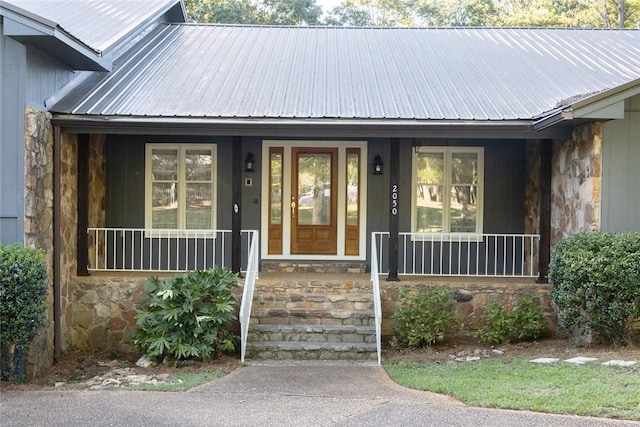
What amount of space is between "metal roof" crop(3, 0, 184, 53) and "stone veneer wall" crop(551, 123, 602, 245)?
20.7 ft

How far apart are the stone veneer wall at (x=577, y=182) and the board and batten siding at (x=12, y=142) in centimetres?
667

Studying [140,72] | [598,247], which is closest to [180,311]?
[140,72]

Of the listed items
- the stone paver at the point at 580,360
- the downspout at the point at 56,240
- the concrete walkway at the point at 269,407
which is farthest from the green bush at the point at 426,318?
the downspout at the point at 56,240

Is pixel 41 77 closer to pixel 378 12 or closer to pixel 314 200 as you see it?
pixel 314 200

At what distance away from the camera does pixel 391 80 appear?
403 inches

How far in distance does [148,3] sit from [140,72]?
4.02m

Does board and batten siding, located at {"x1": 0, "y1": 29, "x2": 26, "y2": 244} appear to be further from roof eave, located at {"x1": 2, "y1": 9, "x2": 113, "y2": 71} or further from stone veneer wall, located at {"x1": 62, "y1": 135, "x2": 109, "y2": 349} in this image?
stone veneer wall, located at {"x1": 62, "y1": 135, "x2": 109, "y2": 349}

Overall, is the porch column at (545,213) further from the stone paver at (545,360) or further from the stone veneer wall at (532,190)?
the stone paver at (545,360)

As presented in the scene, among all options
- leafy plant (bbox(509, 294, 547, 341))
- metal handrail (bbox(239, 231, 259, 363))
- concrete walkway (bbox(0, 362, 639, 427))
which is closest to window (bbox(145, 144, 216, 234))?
metal handrail (bbox(239, 231, 259, 363))

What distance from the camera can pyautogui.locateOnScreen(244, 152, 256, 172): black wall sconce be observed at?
10516 mm

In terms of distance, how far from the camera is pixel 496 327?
27.5 ft

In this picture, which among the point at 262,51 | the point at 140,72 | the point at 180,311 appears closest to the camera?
the point at 180,311

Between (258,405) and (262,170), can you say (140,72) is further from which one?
(258,405)

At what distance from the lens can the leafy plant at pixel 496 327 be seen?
8.38 m
